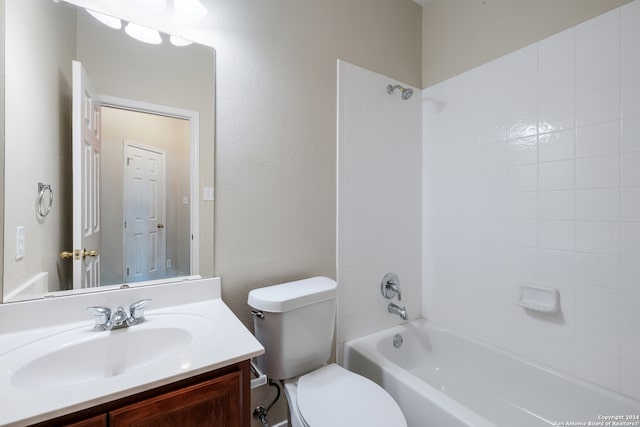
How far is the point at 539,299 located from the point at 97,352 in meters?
1.96

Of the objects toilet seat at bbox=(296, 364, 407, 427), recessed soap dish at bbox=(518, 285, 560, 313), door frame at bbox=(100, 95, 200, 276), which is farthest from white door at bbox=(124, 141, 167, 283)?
recessed soap dish at bbox=(518, 285, 560, 313)

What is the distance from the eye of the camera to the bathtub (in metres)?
1.22

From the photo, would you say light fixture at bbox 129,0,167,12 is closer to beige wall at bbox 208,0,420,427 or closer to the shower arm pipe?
beige wall at bbox 208,0,420,427

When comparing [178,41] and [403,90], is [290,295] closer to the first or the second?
[178,41]

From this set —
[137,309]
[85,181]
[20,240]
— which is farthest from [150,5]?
[137,309]

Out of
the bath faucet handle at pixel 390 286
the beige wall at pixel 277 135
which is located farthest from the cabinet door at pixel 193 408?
the bath faucet handle at pixel 390 286

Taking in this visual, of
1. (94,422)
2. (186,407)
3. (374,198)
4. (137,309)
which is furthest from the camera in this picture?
(374,198)

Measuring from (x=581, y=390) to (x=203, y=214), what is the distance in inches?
75.7

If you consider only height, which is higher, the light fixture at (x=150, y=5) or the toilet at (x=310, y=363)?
the light fixture at (x=150, y=5)

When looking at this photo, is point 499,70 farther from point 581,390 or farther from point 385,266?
point 581,390

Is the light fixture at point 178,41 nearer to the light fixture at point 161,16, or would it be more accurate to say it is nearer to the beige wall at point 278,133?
the light fixture at point 161,16

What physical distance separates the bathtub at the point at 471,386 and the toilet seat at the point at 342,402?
0.75ft

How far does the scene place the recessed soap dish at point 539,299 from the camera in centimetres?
145

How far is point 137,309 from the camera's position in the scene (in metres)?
1.08
